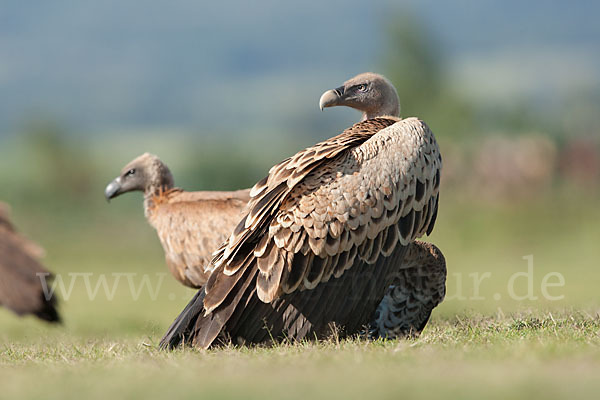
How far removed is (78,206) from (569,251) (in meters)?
23.6

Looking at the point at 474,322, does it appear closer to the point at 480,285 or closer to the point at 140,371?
the point at 140,371

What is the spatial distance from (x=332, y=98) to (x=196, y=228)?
101 inches

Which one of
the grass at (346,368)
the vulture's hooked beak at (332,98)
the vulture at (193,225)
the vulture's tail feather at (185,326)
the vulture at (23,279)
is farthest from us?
the vulture at (23,279)

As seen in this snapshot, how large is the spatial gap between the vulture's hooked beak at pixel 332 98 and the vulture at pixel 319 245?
1.27 m

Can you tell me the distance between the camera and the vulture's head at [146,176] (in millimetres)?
11453

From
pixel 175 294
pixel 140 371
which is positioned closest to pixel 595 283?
pixel 175 294

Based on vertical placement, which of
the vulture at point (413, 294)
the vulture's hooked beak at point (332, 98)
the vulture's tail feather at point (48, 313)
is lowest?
the vulture's tail feather at point (48, 313)

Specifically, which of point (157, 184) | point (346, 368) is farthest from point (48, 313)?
point (346, 368)

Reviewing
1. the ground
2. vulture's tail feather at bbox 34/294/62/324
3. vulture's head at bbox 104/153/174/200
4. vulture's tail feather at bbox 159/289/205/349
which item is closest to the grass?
the ground

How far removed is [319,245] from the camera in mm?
6785

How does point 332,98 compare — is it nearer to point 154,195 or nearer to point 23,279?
point 154,195

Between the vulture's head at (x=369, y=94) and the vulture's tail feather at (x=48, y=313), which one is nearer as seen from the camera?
the vulture's head at (x=369, y=94)

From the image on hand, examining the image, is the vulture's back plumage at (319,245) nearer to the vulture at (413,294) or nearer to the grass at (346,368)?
the grass at (346,368)


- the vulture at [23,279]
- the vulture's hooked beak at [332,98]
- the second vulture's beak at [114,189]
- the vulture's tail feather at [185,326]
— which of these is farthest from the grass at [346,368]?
the second vulture's beak at [114,189]
